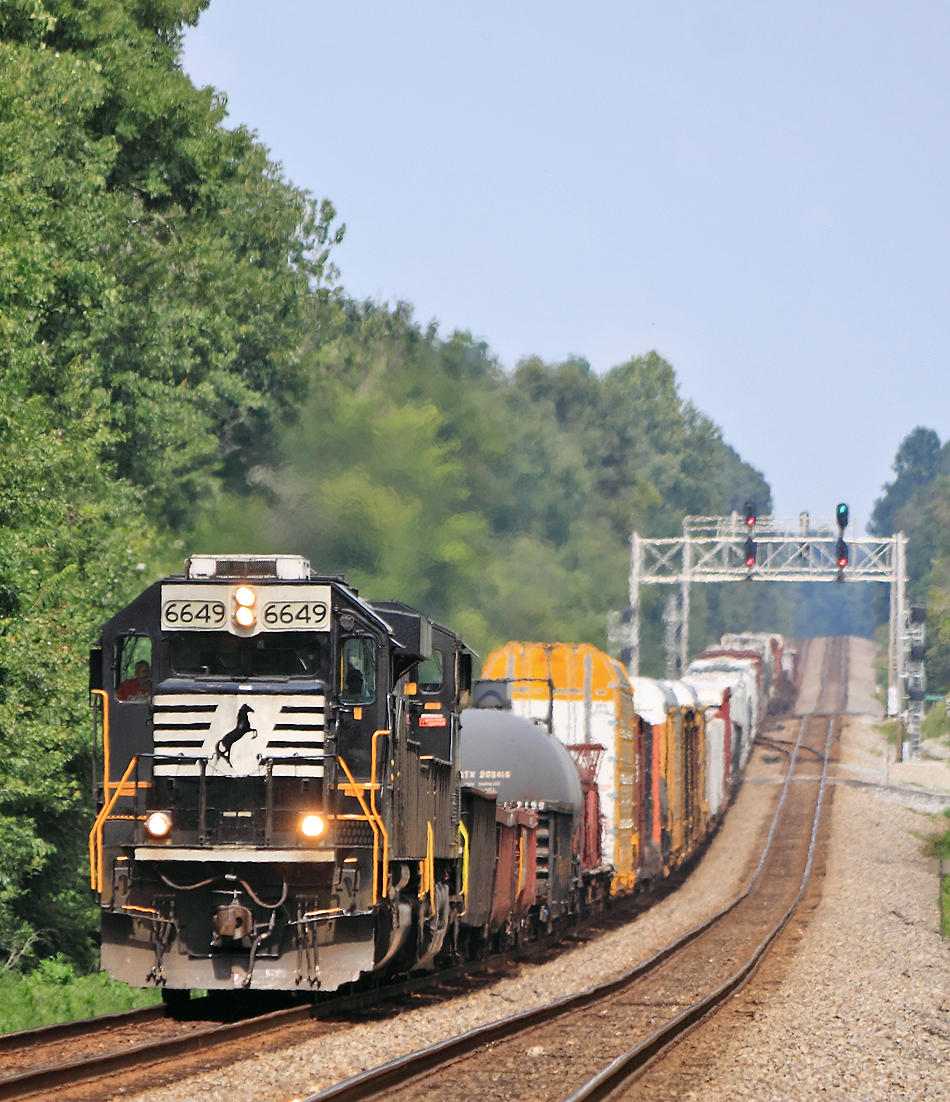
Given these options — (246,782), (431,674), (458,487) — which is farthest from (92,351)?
(458,487)

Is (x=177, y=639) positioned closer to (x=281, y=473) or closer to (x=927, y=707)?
(x=281, y=473)

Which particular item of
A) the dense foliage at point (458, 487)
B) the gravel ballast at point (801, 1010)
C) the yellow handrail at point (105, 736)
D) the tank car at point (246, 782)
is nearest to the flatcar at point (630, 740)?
the gravel ballast at point (801, 1010)

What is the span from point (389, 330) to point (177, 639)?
238ft

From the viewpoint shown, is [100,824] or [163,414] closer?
[100,824]

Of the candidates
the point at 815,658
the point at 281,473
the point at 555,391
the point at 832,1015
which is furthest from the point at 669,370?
the point at 832,1015

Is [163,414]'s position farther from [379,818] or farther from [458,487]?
[458,487]

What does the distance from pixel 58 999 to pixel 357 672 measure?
5.70 m

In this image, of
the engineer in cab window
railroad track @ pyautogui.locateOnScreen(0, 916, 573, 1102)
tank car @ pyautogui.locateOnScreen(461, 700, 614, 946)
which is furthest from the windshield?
tank car @ pyautogui.locateOnScreen(461, 700, 614, 946)

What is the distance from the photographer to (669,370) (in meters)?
165

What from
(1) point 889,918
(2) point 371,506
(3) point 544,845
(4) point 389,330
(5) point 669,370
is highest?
(5) point 669,370

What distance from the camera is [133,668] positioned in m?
14.3

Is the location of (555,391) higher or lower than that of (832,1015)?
higher

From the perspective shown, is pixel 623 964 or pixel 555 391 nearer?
pixel 623 964

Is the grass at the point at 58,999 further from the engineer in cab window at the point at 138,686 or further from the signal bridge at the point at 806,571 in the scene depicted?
the signal bridge at the point at 806,571
